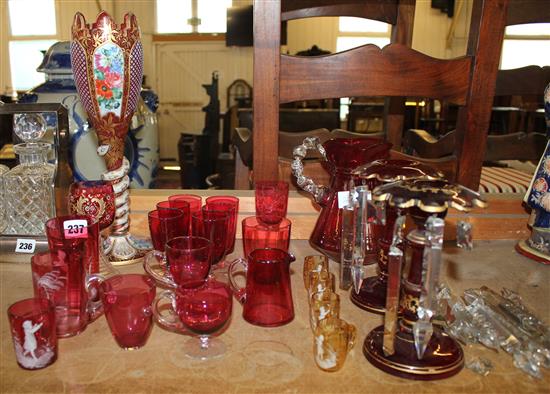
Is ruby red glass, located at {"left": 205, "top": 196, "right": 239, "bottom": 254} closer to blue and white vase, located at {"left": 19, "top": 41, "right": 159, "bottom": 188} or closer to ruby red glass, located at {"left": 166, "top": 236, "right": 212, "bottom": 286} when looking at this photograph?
ruby red glass, located at {"left": 166, "top": 236, "right": 212, "bottom": 286}

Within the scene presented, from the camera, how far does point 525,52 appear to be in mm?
6844

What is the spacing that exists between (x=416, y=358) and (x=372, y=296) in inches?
7.1

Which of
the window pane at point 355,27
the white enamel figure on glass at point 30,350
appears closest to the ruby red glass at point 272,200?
the white enamel figure on glass at point 30,350

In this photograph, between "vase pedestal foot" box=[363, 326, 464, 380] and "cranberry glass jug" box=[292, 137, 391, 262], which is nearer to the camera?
"vase pedestal foot" box=[363, 326, 464, 380]

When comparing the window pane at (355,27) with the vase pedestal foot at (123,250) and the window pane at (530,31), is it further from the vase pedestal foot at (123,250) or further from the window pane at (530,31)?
the vase pedestal foot at (123,250)

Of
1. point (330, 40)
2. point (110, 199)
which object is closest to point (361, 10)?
point (110, 199)

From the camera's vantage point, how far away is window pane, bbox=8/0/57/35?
668 cm

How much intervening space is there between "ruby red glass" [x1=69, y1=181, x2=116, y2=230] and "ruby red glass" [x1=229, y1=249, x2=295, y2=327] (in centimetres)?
29

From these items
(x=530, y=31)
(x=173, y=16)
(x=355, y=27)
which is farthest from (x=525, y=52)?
(x=173, y=16)

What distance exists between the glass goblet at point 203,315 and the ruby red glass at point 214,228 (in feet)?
0.57

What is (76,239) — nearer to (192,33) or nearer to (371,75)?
(371,75)

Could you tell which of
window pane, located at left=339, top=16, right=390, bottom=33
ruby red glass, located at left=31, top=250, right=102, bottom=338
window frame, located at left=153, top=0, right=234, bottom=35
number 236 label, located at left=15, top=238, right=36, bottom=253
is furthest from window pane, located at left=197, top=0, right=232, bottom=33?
ruby red glass, located at left=31, top=250, right=102, bottom=338

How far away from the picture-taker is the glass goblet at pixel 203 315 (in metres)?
0.66

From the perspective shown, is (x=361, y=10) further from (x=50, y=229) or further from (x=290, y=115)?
(x=290, y=115)
